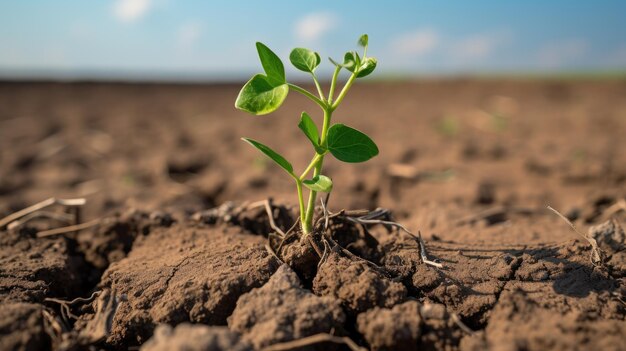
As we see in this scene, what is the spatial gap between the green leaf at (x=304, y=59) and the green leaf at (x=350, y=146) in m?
0.19

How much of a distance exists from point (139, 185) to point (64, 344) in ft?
8.43

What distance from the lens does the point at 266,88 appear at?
1319 mm

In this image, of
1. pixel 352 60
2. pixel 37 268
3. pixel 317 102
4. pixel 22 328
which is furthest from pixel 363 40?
pixel 37 268

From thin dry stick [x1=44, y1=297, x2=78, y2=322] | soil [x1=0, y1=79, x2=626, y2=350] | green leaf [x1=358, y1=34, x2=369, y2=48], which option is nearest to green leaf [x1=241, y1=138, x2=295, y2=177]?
soil [x1=0, y1=79, x2=626, y2=350]

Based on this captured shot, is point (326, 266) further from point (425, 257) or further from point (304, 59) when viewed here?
point (304, 59)

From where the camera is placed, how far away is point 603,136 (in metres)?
5.29

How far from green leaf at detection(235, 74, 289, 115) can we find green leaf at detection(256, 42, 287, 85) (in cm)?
2

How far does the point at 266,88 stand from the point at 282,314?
22.7 inches

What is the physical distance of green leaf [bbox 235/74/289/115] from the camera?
50.4 inches

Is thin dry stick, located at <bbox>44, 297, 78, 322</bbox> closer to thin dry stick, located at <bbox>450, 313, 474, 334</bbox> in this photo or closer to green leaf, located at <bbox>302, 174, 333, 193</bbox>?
green leaf, located at <bbox>302, 174, 333, 193</bbox>

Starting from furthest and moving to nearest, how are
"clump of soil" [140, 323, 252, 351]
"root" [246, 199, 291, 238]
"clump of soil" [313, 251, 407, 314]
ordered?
1. "root" [246, 199, 291, 238]
2. "clump of soil" [313, 251, 407, 314]
3. "clump of soil" [140, 323, 252, 351]

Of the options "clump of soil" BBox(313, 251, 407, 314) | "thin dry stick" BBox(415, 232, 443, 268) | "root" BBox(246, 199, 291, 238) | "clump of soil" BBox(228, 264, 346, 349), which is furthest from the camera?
"root" BBox(246, 199, 291, 238)

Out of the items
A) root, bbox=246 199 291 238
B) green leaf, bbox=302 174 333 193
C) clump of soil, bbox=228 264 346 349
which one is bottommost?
clump of soil, bbox=228 264 346 349

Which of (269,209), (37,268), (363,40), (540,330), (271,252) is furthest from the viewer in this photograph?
(269,209)
